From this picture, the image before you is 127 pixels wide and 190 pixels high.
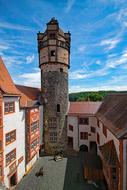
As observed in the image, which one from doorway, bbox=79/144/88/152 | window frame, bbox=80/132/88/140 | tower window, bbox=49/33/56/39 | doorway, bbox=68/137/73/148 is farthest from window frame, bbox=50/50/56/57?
doorway, bbox=79/144/88/152

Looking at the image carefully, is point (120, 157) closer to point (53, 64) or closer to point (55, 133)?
point (55, 133)

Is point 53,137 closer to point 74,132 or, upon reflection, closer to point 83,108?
point 74,132

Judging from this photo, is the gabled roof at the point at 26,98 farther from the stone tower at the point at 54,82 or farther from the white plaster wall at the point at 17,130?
the stone tower at the point at 54,82

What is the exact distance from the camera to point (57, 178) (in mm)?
21656

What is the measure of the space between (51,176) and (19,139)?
7.07 meters

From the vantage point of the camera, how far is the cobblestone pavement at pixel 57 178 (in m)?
19.5

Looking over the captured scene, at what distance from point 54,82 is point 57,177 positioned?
16.6 metres

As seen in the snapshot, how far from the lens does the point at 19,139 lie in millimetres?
21000

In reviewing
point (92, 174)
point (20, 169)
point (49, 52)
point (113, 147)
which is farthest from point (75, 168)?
point (49, 52)

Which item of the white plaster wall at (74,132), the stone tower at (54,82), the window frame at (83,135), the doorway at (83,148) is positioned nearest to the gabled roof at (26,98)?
the stone tower at (54,82)

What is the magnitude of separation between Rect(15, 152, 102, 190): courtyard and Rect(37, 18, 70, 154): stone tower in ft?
14.8

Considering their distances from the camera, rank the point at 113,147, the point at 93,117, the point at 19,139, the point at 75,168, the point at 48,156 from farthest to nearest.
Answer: the point at 93,117
the point at 48,156
the point at 75,168
the point at 19,139
the point at 113,147

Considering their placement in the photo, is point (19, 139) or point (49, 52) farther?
point (49, 52)

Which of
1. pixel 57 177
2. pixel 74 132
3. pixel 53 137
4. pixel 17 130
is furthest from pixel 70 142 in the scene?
pixel 17 130
